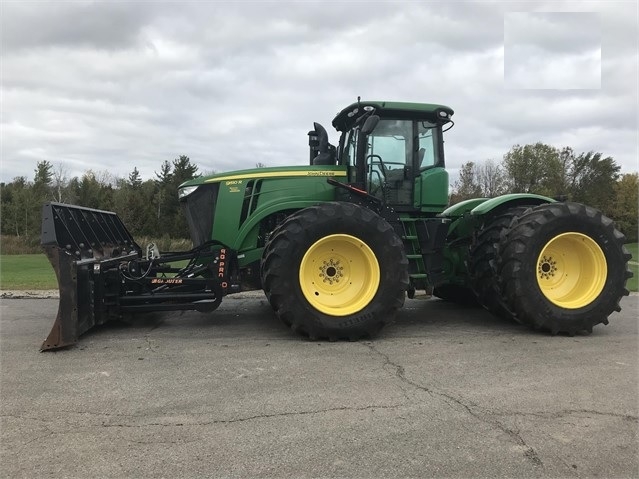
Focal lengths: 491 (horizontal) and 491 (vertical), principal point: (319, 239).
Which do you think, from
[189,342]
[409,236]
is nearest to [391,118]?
[409,236]

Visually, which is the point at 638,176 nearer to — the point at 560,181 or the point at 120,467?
the point at 560,181

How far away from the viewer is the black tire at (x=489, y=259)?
20.8 ft

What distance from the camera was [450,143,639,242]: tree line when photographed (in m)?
41.3

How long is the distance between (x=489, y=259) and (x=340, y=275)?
2018 mm

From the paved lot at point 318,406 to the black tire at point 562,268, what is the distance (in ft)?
1.06

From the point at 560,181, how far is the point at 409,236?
4023cm

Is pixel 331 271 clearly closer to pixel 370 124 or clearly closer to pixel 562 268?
pixel 370 124

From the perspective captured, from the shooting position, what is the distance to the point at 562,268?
6.47m

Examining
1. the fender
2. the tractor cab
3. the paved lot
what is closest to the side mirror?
the tractor cab

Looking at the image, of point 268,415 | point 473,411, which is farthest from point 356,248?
point 268,415

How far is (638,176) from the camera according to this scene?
46312mm

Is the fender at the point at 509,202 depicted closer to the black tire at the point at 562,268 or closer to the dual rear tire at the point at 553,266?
the dual rear tire at the point at 553,266

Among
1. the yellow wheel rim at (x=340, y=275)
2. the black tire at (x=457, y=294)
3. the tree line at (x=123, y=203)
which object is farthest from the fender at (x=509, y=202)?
the tree line at (x=123, y=203)

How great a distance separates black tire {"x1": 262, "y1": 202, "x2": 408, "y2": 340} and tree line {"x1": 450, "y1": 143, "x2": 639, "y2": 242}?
120 feet
